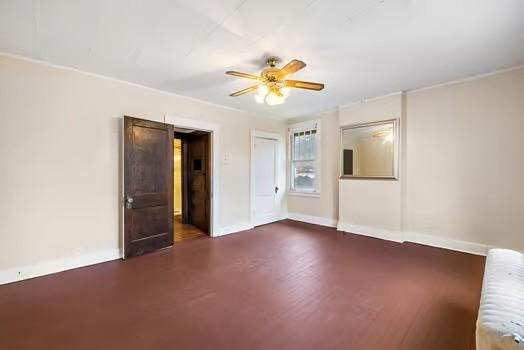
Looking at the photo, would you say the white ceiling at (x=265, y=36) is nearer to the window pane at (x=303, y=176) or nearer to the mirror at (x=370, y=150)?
the mirror at (x=370, y=150)

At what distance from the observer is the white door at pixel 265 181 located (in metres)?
5.37

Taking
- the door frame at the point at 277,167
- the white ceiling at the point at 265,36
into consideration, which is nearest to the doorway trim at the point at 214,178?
the door frame at the point at 277,167

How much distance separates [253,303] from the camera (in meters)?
2.28

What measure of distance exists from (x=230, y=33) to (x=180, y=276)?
266 centimetres

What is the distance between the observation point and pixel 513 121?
3.24m

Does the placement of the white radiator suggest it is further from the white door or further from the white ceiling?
the white door

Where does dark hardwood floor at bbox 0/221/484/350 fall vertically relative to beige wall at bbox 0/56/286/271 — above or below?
below

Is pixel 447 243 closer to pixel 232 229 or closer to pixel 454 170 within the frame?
pixel 454 170

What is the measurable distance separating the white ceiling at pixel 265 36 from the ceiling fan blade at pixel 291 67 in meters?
0.22

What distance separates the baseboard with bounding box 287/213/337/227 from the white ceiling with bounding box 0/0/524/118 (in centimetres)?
301

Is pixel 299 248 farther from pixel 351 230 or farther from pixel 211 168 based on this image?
pixel 211 168

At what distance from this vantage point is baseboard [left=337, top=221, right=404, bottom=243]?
4211mm

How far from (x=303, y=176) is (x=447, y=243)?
3.00 m

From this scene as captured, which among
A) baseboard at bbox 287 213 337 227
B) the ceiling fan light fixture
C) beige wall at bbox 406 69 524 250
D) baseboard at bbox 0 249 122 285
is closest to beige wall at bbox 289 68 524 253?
beige wall at bbox 406 69 524 250
